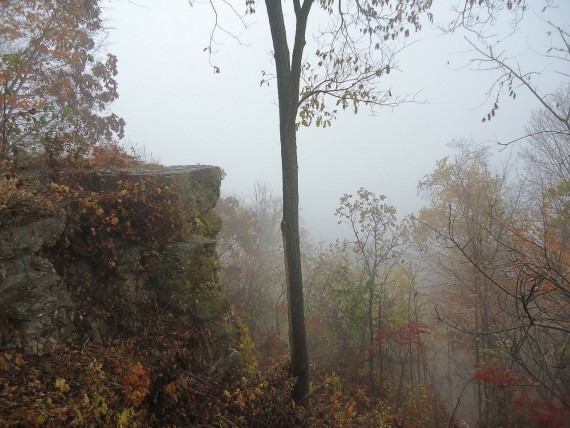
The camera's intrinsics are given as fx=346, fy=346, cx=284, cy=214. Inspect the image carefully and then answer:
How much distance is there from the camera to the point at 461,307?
1653cm

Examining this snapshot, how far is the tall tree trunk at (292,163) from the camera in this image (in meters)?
5.50

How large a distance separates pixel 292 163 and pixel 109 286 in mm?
3506

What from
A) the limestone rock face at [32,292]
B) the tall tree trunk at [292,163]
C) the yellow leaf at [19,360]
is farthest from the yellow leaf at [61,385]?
the tall tree trunk at [292,163]

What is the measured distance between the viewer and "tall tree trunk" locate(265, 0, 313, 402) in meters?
5.50

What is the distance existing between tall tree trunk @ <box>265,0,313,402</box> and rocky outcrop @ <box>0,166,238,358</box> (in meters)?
1.40

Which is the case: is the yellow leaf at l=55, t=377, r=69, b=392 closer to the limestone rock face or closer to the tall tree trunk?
the limestone rock face

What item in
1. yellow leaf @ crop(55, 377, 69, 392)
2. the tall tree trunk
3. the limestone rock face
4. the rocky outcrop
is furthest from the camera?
the tall tree trunk

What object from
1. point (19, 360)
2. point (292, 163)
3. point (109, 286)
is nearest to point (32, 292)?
point (19, 360)

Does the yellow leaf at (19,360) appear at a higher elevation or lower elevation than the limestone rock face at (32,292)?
Result: lower

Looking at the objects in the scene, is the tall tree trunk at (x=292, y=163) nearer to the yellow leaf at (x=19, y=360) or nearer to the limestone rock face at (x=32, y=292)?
the limestone rock face at (x=32, y=292)

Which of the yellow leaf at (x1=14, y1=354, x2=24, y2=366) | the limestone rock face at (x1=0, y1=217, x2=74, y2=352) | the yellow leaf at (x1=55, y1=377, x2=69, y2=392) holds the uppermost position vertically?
the limestone rock face at (x1=0, y1=217, x2=74, y2=352)

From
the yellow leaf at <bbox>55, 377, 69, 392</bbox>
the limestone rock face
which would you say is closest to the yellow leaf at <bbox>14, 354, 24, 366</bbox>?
the limestone rock face

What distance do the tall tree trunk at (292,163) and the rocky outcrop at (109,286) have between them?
1.40 metres

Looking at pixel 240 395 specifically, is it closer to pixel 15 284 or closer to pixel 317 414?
pixel 317 414
